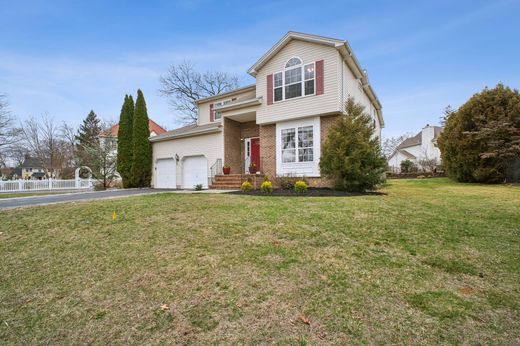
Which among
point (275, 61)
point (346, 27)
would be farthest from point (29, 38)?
point (346, 27)

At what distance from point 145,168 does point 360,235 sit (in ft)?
54.5

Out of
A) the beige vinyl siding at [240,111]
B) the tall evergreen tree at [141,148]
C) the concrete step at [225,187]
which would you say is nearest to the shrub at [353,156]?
the concrete step at [225,187]

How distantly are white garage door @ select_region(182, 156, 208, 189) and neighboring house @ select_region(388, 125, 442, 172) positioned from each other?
84.2ft

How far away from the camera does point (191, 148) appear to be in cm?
1612

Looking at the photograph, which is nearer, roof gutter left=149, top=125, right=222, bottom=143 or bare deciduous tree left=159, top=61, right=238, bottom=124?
roof gutter left=149, top=125, right=222, bottom=143

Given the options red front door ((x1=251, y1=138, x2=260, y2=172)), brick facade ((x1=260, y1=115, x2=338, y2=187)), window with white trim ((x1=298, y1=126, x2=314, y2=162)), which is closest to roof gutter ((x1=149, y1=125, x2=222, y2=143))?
red front door ((x1=251, y1=138, x2=260, y2=172))

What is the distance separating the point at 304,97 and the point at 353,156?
180 inches

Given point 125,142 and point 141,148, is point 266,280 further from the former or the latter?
point 125,142

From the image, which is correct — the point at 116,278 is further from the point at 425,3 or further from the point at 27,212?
the point at 425,3

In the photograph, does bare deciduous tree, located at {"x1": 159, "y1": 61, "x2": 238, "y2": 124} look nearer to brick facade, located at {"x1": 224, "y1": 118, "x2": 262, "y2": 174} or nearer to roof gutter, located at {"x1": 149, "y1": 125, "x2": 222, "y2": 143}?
roof gutter, located at {"x1": 149, "y1": 125, "x2": 222, "y2": 143}

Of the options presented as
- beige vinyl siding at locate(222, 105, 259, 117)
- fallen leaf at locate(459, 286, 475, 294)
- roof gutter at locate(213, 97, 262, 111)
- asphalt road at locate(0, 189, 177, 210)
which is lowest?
fallen leaf at locate(459, 286, 475, 294)

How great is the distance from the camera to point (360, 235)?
4.38 metres

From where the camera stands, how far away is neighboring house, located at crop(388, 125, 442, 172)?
33781 mm

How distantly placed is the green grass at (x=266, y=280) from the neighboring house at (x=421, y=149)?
3096 cm
